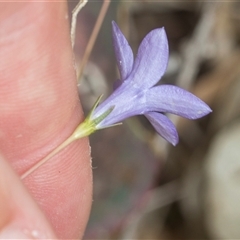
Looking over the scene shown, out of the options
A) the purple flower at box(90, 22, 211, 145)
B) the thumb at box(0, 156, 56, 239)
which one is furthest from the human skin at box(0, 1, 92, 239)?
Result: the purple flower at box(90, 22, 211, 145)

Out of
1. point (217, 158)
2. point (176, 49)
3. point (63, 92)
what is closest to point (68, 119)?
point (63, 92)

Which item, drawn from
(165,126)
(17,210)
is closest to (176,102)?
(165,126)

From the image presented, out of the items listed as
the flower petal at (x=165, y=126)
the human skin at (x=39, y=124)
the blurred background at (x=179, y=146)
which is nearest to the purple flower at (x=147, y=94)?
the flower petal at (x=165, y=126)

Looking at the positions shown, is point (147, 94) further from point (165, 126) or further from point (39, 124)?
point (39, 124)

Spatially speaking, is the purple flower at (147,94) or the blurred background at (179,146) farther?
the blurred background at (179,146)

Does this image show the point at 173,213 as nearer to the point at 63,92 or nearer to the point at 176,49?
the point at 176,49

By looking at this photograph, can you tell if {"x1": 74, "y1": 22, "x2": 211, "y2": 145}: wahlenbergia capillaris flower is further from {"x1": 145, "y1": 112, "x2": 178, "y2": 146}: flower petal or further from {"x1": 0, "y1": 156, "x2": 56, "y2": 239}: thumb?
{"x1": 0, "y1": 156, "x2": 56, "y2": 239}: thumb

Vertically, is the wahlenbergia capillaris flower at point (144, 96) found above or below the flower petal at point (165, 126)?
above

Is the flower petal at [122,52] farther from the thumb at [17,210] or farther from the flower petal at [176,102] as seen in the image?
the thumb at [17,210]
